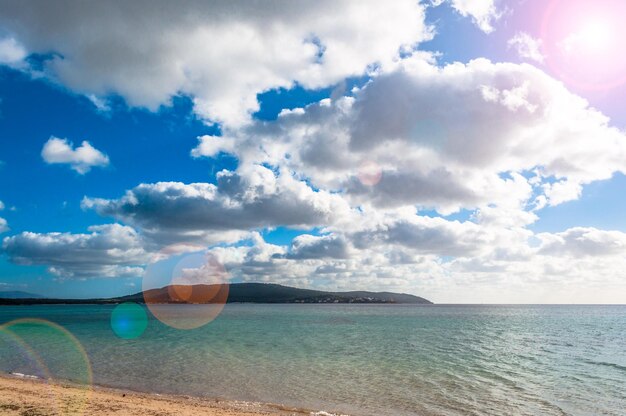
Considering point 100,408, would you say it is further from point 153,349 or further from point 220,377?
point 153,349

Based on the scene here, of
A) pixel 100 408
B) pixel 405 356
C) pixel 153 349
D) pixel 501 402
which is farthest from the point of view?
pixel 153 349

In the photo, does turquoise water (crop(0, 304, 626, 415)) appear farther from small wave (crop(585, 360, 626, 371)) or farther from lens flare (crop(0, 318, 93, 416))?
lens flare (crop(0, 318, 93, 416))

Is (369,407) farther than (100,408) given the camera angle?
Yes

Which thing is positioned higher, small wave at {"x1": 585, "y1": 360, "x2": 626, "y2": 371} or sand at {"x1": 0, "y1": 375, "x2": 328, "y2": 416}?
sand at {"x1": 0, "y1": 375, "x2": 328, "y2": 416}

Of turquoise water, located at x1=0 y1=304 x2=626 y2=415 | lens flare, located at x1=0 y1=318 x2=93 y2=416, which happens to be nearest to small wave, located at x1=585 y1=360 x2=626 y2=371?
turquoise water, located at x1=0 y1=304 x2=626 y2=415

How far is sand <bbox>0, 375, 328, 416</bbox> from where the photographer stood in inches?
763

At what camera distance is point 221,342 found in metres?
56.6

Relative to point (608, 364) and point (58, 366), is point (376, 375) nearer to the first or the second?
point (608, 364)

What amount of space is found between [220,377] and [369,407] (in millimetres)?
13123

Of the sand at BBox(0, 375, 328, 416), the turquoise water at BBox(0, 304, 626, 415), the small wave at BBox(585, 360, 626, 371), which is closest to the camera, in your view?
the sand at BBox(0, 375, 328, 416)

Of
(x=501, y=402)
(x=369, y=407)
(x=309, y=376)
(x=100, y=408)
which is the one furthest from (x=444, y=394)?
(x=100, y=408)

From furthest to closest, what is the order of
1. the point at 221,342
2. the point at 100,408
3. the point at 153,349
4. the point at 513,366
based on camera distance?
the point at 221,342 < the point at 153,349 < the point at 513,366 < the point at 100,408

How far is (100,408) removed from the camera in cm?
2017

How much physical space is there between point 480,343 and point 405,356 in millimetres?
22421
